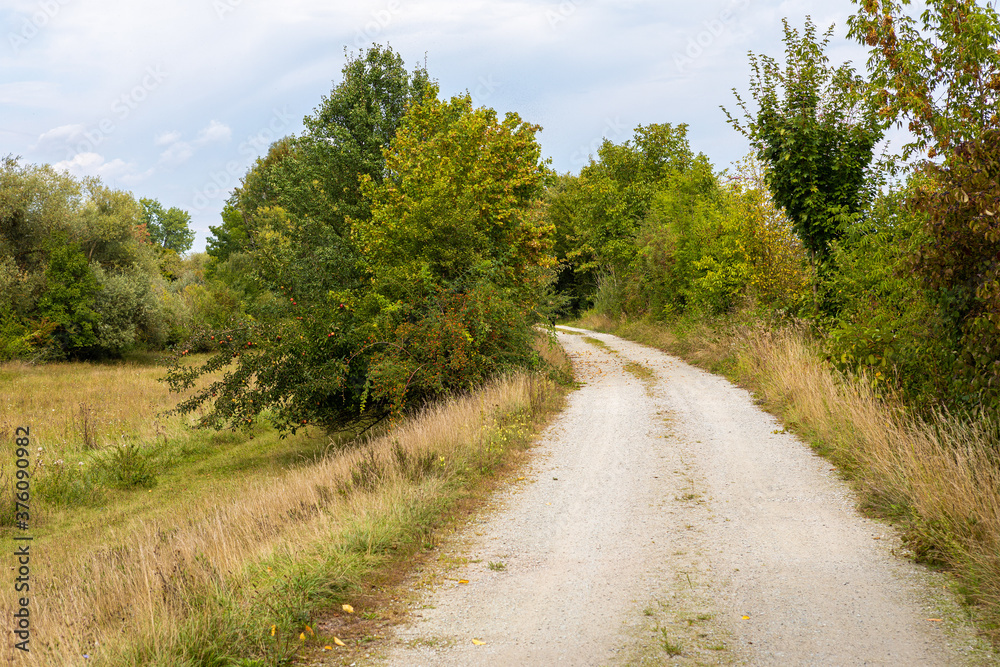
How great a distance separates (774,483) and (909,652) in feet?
12.7

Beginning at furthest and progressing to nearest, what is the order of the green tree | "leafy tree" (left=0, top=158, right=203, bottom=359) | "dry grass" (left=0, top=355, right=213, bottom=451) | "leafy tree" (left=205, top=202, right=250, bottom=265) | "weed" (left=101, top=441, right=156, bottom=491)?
1. "leafy tree" (left=205, top=202, right=250, bottom=265)
2. the green tree
3. "leafy tree" (left=0, top=158, right=203, bottom=359)
4. "dry grass" (left=0, top=355, right=213, bottom=451)
5. "weed" (left=101, top=441, right=156, bottom=491)

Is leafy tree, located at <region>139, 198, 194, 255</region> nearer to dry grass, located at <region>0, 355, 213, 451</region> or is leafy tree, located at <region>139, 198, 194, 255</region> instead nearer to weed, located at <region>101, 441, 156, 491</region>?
dry grass, located at <region>0, 355, 213, 451</region>

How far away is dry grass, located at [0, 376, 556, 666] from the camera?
414 cm

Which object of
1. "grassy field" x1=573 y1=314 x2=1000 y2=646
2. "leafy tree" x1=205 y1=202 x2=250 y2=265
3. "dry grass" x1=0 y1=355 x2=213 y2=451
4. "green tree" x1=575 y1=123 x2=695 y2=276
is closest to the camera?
"grassy field" x1=573 y1=314 x2=1000 y2=646

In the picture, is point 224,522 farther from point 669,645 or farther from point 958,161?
point 958,161

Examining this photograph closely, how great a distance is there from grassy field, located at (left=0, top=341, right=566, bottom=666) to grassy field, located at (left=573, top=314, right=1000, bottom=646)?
13.7ft

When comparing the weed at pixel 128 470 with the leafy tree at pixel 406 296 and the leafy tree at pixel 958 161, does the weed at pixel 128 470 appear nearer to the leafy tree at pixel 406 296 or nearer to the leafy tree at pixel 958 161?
the leafy tree at pixel 406 296

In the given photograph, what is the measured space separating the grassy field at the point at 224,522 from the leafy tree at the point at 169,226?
322 ft

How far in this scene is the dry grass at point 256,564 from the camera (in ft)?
13.6

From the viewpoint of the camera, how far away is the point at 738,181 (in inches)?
812

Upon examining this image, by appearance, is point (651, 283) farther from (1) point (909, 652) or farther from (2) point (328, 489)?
(1) point (909, 652)

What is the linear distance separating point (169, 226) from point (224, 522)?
111899mm

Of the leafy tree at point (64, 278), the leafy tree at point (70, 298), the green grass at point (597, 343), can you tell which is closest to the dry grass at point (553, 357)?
the green grass at point (597, 343)

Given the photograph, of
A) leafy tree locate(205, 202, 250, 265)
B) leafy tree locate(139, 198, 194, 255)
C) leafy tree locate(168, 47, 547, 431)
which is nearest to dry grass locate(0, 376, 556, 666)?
leafy tree locate(168, 47, 547, 431)
